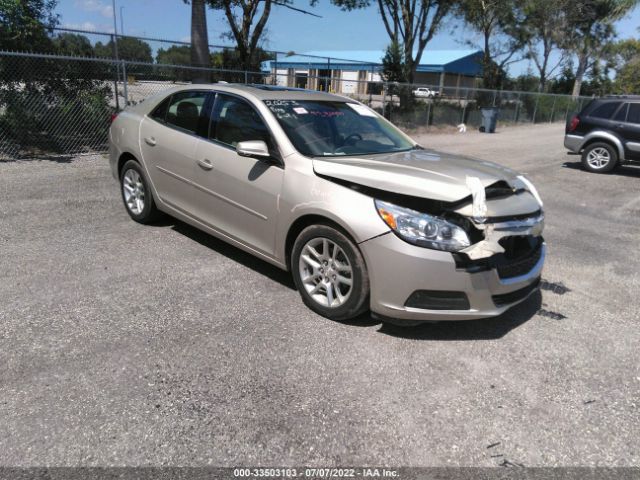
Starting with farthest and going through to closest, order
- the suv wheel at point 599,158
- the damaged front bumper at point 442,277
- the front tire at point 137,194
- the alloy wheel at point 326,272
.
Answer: the suv wheel at point 599,158
the front tire at point 137,194
the alloy wheel at point 326,272
the damaged front bumper at point 442,277

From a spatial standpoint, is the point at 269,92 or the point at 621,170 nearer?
the point at 269,92

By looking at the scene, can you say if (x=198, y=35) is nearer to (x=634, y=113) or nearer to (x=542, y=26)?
(x=634, y=113)

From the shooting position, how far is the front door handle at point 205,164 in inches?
178

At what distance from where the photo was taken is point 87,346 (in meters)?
3.29

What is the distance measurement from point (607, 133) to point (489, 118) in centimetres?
1006

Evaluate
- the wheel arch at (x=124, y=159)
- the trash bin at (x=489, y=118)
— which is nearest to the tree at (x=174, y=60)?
the wheel arch at (x=124, y=159)

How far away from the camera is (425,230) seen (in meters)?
3.29

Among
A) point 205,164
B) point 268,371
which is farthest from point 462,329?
point 205,164

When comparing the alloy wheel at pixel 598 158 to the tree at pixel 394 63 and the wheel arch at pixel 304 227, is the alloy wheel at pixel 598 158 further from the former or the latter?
the tree at pixel 394 63

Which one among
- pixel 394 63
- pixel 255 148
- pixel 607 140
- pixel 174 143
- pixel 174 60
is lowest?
pixel 607 140

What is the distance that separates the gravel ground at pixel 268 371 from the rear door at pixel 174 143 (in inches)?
24.2

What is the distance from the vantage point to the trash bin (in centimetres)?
2117

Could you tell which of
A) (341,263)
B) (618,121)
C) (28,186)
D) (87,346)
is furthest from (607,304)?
(618,121)

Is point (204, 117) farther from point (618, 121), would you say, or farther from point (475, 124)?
point (475, 124)
